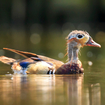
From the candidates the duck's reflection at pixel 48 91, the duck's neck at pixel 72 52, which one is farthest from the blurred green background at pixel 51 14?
the duck's reflection at pixel 48 91

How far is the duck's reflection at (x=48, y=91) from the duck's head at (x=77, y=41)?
130cm

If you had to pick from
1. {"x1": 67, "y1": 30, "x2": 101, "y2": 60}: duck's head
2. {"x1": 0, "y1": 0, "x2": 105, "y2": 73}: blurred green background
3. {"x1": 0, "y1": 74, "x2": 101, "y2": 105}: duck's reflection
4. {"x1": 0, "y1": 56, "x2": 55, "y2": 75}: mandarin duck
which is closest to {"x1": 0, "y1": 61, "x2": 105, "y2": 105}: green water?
{"x1": 0, "y1": 74, "x2": 101, "y2": 105}: duck's reflection

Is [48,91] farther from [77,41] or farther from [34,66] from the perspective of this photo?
[77,41]

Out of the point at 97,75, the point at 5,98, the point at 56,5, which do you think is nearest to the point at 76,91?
the point at 5,98

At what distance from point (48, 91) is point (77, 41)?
Result: 3353 millimetres

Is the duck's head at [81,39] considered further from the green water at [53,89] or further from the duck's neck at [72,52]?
the green water at [53,89]

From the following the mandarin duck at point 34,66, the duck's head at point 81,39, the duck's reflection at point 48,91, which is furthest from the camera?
the duck's head at point 81,39

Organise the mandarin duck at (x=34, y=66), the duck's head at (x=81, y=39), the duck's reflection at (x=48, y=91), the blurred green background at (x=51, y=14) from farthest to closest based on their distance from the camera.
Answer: the blurred green background at (x=51, y=14), the duck's head at (x=81, y=39), the mandarin duck at (x=34, y=66), the duck's reflection at (x=48, y=91)

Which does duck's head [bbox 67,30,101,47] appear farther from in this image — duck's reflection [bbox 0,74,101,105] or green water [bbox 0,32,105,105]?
duck's reflection [bbox 0,74,101,105]

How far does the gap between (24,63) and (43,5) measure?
31.1m

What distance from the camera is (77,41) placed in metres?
10.6

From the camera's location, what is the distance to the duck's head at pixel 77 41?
34.7 feet

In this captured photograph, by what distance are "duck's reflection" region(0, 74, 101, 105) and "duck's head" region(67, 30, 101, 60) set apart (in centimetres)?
130

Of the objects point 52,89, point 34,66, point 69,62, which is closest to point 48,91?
point 52,89
